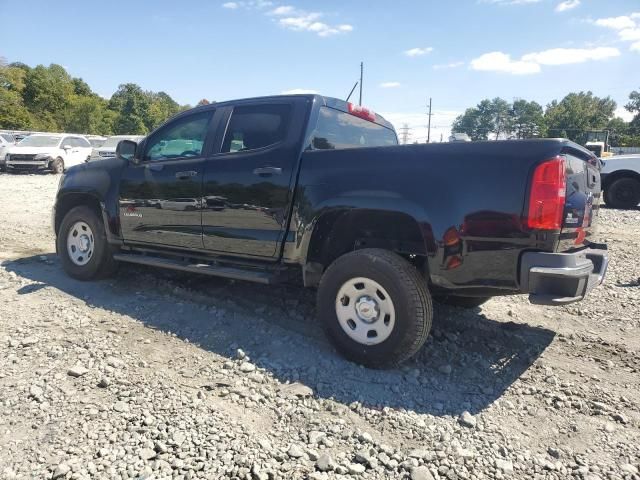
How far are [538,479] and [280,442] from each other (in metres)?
1.30

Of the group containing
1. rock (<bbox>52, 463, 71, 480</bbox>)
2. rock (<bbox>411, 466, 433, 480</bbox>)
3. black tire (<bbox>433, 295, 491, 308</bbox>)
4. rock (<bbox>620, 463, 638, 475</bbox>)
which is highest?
black tire (<bbox>433, 295, 491, 308</bbox>)

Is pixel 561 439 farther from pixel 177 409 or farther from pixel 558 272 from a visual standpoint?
pixel 177 409

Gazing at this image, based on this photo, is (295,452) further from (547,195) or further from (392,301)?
(547,195)

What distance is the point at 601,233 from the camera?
320 inches

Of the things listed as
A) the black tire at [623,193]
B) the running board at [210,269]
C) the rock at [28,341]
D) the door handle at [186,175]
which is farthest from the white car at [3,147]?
the black tire at [623,193]

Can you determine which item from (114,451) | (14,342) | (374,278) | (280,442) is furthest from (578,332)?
(14,342)

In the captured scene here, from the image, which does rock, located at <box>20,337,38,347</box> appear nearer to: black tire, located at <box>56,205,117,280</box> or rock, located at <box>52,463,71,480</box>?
black tire, located at <box>56,205,117,280</box>

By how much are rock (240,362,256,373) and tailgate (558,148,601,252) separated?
2.18 meters

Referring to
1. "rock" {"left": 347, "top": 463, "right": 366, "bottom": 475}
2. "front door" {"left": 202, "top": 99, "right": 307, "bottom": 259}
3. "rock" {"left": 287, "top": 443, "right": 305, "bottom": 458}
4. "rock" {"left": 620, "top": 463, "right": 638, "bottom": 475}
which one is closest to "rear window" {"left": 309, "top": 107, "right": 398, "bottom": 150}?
"front door" {"left": 202, "top": 99, "right": 307, "bottom": 259}

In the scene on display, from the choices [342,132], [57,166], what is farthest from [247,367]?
[57,166]

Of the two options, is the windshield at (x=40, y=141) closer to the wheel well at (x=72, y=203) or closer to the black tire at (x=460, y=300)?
the wheel well at (x=72, y=203)

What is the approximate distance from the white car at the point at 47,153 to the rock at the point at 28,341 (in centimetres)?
1749

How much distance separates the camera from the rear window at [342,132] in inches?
159

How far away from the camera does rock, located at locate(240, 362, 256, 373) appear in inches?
131
